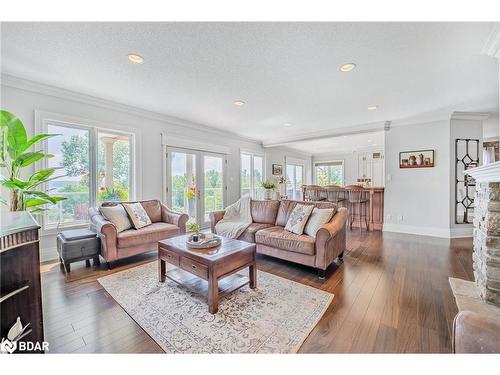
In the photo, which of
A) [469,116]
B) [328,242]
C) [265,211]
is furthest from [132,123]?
[469,116]

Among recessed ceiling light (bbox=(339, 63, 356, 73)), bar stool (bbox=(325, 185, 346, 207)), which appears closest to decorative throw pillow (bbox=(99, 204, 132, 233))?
recessed ceiling light (bbox=(339, 63, 356, 73))

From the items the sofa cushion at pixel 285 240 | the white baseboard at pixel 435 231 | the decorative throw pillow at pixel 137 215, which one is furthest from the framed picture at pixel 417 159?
the decorative throw pillow at pixel 137 215

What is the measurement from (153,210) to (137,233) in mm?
798

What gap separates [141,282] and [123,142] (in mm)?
2705

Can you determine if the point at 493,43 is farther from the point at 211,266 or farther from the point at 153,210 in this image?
the point at 153,210

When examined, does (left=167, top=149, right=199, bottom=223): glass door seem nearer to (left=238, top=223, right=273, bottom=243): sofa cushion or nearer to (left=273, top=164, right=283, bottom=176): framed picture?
(left=238, top=223, right=273, bottom=243): sofa cushion

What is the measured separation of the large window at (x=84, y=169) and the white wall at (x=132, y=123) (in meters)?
0.21

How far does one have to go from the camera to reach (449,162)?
4.34 metres

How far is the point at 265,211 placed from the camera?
371cm

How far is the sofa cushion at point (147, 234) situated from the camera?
2904mm

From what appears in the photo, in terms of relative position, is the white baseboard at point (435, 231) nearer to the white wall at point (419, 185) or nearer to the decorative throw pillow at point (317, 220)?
the white wall at point (419, 185)

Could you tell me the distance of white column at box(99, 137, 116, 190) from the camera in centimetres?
377

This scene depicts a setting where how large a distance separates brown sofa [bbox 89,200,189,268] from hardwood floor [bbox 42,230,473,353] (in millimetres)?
199
